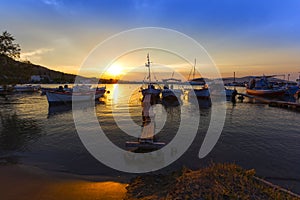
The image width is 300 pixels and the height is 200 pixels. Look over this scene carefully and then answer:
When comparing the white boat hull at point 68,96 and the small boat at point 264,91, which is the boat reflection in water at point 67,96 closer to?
the white boat hull at point 68,96

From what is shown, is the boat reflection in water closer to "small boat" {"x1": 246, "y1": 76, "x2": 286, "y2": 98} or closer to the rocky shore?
the rocky shore

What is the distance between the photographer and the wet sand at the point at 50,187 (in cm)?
718

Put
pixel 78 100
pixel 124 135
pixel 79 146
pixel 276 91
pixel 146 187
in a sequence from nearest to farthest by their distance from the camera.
A: 1. pixel 146 187
2. pixel 79 146
3. pixel 124 135
4. pixel 78 100
5. pixel 276 91

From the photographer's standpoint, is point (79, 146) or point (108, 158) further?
point (79, 146)

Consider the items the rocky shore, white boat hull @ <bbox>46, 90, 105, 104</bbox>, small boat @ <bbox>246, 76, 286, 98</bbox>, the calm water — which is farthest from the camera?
small boat @ <bbox>246, 76, 286, 98</bbox>

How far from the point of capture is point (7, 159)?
11.0m

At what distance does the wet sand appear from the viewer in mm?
7179

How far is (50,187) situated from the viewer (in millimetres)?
7910

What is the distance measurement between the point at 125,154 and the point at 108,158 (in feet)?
3.81

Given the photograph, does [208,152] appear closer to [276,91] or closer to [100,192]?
[100,192]

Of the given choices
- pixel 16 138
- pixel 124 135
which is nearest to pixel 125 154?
pixel 124 135

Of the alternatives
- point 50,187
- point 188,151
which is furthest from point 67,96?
point 50,187

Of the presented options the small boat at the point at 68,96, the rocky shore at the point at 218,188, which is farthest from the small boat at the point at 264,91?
the rocky shore at the point at 218,188

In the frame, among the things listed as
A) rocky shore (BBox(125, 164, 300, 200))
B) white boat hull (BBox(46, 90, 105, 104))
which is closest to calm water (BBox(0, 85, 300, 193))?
rocky shore (BBox(125, 164, 300, 200))
